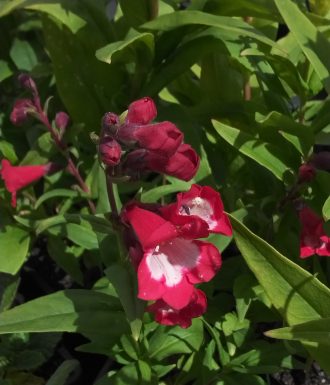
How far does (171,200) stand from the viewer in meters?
1.50

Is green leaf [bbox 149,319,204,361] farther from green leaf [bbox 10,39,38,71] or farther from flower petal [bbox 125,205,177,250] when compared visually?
green leaf [bbox 10,39,38,71]

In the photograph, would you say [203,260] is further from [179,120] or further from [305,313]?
[179,120]

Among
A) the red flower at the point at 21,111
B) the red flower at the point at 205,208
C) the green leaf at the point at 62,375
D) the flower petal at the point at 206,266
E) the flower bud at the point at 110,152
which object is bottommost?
the green leaf at the point at 62,375

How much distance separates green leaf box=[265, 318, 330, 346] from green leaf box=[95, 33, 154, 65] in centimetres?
64

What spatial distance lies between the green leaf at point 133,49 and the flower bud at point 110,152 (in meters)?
0.42

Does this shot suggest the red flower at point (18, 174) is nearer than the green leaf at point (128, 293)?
No

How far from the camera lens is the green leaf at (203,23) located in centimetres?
126

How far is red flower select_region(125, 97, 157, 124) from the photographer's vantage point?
2.92ft

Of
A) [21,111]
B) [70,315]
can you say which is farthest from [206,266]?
[21,111]

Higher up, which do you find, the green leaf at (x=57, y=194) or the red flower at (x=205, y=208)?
the red flower at (x=205, y=208)

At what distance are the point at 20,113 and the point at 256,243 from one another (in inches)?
21.8

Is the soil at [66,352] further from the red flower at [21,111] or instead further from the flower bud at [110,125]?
the flower bud at [110,125]

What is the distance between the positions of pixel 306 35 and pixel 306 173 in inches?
12.1

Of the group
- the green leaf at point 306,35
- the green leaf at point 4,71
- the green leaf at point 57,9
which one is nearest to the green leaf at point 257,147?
the green leaf at point 306,35
